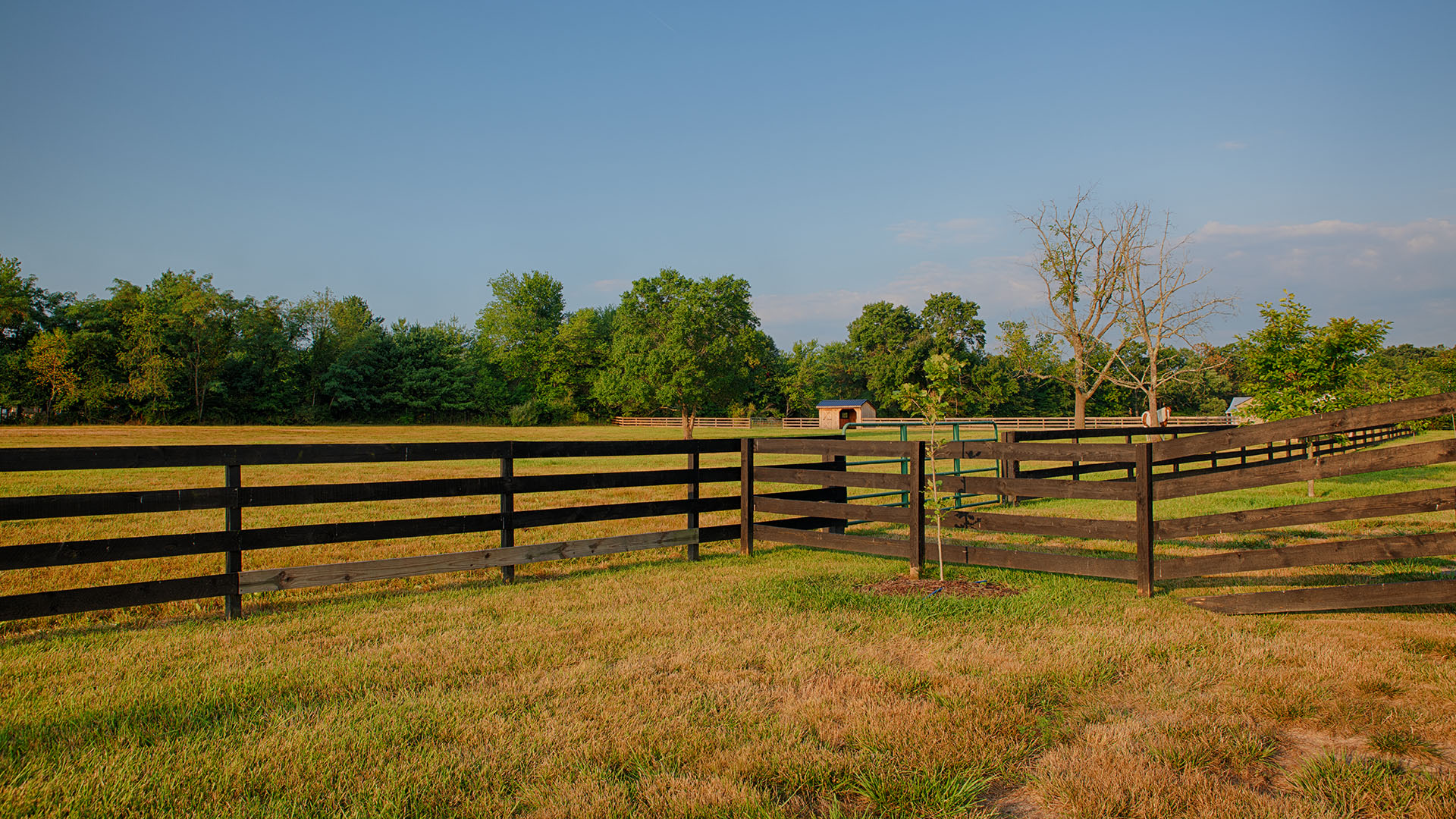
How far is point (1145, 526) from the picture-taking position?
238 inches

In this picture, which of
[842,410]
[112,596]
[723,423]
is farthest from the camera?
[842,410]

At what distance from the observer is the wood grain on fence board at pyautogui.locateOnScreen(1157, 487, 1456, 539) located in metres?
4.84

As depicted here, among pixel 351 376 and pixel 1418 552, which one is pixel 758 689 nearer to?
pixel 1418 552

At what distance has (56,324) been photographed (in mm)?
49031

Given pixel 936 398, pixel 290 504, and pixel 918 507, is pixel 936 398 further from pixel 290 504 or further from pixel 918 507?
pixel 290 504

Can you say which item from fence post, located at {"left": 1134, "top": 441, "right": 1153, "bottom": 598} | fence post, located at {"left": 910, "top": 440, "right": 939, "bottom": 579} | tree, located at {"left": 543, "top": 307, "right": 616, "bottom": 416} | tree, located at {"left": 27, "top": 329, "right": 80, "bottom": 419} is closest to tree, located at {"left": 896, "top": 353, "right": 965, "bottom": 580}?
fence post, located at {"left": 910, "top": 440, "right": 939, "bottom": 579}

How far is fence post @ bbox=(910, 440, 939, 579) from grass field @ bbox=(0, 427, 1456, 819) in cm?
101

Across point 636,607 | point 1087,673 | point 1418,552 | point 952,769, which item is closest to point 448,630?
point 636,607

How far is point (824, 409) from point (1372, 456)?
6446 centimetres

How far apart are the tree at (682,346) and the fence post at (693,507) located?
135ft

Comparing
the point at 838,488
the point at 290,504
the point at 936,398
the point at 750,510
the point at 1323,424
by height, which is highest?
the point at 936,398

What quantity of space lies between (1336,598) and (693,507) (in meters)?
5.45

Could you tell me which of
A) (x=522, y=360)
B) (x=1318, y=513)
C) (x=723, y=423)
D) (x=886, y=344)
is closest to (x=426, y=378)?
(x=522, y=360)

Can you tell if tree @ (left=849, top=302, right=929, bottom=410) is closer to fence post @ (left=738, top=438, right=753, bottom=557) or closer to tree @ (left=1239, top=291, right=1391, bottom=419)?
tree @ (left=1239, top=291, right=1391, bottom=419)
